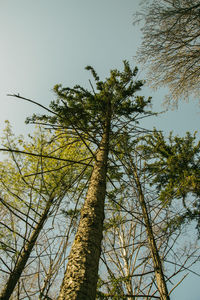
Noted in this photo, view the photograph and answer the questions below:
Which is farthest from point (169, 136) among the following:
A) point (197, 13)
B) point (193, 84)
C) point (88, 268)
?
point (88, 268)

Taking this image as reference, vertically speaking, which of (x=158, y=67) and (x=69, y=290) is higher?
(x=158, y=67)

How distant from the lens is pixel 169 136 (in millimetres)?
8320

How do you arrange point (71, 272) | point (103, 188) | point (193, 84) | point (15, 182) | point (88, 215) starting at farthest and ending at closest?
point (193, 84)
point (15, 182)
point (103, 188)
point (88, 215)
point (71, 272)

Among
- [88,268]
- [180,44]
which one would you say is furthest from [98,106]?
[180,44]

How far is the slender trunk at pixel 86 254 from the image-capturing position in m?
1.11

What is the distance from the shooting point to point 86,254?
1345mm

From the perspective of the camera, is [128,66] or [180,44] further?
[180,44]

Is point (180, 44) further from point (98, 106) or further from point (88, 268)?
point (88, 268)

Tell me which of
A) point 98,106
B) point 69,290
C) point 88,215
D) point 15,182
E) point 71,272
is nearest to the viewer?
point 69,290

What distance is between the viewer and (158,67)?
7.05 m

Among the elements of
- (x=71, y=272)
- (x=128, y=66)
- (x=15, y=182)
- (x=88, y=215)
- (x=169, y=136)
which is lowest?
(x=71, y=272)

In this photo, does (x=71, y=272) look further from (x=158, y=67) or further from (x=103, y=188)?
(x=158, y=67)

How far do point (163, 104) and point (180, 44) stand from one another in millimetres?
2664

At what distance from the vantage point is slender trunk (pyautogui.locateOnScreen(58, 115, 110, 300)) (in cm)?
111
